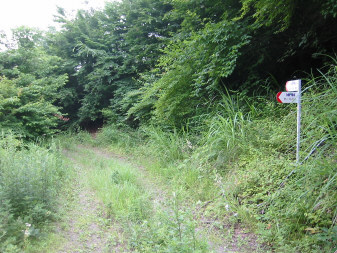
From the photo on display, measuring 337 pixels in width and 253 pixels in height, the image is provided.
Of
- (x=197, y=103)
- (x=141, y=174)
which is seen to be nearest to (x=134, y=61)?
(x=197, y=103)

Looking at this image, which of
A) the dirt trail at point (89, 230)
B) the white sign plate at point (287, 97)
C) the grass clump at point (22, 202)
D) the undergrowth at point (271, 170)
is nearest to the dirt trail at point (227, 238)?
the undergrowth at point (271, 170)

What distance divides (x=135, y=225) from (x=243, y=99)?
370cm

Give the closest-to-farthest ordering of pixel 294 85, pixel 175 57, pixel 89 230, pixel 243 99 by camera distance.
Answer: pixel 89 230
pixel 294 85
pixel 243 99
pixel 175 57

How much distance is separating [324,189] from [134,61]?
10.1 meters

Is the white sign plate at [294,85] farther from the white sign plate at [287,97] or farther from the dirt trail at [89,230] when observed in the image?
the dirt trail at [89,230]

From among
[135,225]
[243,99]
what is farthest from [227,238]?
[243,99]

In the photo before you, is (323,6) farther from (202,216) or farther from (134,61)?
(134,61)

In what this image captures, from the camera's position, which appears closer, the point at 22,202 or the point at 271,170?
the point at 22,202

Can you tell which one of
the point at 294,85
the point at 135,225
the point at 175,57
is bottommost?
the point at 135,225

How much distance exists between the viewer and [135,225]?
258 centimetres

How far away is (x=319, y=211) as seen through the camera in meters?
2.14

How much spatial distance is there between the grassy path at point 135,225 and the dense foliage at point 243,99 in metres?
0.54

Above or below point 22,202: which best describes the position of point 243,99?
above

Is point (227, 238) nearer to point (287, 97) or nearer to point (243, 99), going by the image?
point (287, 97)
